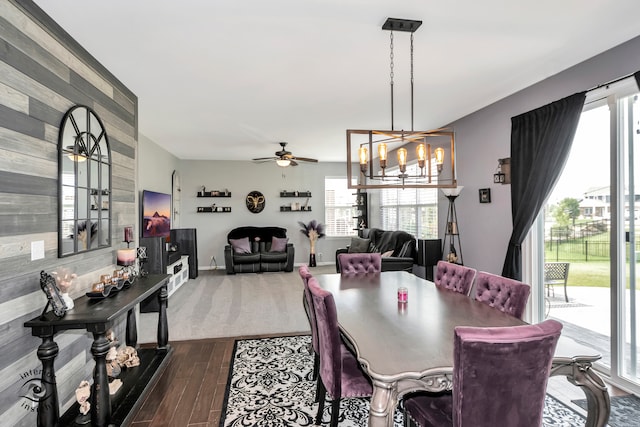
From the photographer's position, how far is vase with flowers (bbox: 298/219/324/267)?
879cm

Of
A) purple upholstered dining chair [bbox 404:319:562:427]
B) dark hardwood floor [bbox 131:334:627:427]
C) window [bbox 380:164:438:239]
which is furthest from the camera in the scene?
window [bbox 380:164:438:239]

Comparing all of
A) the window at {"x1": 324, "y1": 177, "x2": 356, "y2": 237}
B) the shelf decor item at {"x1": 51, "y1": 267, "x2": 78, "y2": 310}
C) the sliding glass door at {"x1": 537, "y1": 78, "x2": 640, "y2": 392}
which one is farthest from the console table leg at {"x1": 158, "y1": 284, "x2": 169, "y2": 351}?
the window at {"x1": 324, "y1": 177, "x2": 356, "y2": 237}

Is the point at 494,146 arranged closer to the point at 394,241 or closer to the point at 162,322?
the point at 394,241

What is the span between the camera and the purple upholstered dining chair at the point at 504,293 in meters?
2.32

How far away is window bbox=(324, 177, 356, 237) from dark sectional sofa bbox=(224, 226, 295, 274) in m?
1.38

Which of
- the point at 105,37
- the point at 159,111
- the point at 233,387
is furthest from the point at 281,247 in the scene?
the point at 105,37

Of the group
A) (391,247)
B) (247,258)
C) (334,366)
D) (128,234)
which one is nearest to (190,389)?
(334,366)

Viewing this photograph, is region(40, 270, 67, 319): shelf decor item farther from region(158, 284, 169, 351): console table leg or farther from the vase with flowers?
the vase with flowers

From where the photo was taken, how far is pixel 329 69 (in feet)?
10.8

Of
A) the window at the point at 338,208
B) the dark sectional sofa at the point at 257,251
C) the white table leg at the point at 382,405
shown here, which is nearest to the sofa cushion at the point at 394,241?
the window at the point at 338,208

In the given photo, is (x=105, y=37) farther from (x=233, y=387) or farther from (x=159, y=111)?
(x=233, y=387)

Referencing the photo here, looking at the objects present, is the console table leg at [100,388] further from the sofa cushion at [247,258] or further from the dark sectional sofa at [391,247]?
the sofa cushion at [247,258]

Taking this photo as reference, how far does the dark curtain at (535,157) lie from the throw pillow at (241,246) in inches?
218

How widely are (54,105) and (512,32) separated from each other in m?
3.28
